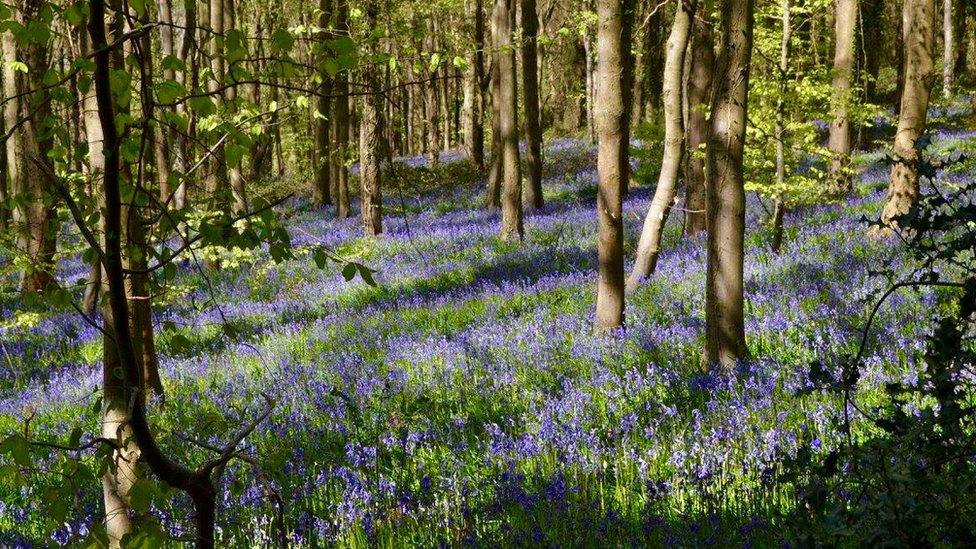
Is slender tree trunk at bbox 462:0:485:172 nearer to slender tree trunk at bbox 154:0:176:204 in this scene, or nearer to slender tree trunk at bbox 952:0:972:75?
slender tree trunk at bbox 154:0:176:204

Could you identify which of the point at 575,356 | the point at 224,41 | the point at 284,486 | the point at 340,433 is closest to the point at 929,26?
the point at 575,356

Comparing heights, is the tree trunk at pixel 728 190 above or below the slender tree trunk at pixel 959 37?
below

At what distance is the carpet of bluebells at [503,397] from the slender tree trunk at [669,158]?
14.3 inches

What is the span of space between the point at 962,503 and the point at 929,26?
957cm

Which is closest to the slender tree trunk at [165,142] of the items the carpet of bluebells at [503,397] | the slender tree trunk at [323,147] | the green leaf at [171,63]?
the green leaf at [171,63]

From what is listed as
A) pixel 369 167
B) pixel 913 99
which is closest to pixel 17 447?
pixel 913 99

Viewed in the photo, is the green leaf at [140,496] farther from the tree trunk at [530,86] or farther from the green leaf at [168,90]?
the tree trunk at [530,86]

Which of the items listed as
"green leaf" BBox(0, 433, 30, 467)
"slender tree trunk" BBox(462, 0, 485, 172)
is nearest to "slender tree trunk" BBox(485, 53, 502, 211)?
"slender tree trunk" BBox(462, 0, 485, 172)

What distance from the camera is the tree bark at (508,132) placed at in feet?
47.3

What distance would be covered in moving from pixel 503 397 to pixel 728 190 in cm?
230

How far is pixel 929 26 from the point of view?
1020cm

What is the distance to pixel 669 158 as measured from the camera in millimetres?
9945

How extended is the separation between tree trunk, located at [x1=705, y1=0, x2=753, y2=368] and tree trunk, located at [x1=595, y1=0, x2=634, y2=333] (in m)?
1.37

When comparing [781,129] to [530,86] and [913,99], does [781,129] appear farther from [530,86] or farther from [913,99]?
[530,86]
